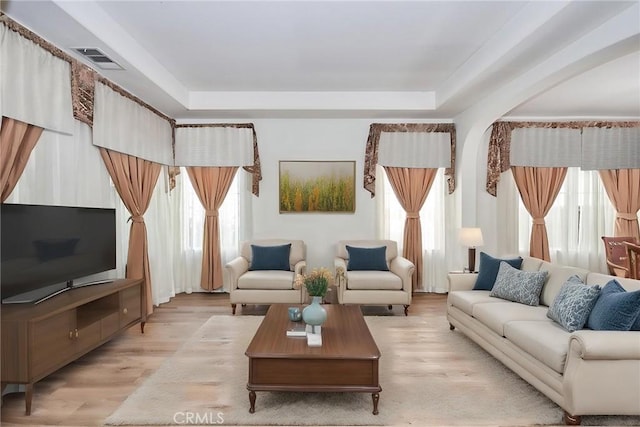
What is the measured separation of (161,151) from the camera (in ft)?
18.0

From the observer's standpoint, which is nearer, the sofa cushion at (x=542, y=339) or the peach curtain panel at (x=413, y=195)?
the sofa cushion at (x=542, y=339)

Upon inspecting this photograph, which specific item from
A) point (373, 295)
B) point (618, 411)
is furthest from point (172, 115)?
point (618, 411)

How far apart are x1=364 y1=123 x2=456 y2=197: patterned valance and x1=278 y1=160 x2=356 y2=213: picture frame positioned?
0.22 meters

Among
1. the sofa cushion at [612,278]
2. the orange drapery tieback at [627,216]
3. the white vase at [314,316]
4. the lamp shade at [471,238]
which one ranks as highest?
the orange drapery tieback at [627,216]

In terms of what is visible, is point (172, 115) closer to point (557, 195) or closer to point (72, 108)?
point (72, 108)

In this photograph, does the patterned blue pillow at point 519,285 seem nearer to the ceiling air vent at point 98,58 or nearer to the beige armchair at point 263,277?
the beige armchair at point 263,277

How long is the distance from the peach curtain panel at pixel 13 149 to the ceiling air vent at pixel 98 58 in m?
0.83

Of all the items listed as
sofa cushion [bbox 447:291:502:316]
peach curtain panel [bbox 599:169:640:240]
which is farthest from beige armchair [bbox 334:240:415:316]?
peach curtain panel [bbox 599:169:640:240]

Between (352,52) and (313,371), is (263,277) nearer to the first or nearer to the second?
(313,371)

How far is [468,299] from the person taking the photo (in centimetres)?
394

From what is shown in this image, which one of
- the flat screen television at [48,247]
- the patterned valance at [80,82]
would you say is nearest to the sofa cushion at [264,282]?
the flat screen television at [48,247]

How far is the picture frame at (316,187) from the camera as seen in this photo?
6074 millimetres

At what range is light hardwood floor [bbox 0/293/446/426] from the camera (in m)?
2.56

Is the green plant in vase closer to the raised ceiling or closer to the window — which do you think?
the raised ceiling
